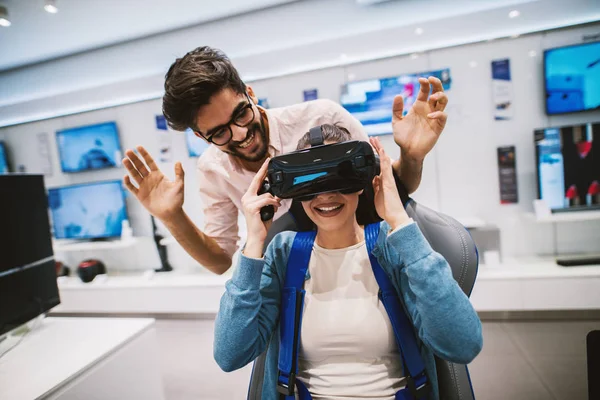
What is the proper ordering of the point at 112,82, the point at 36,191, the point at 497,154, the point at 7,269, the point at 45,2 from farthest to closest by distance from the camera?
the point at 112,82
the point at 497,154
the point at 45,2
the point at 36,191
the point at 7,269

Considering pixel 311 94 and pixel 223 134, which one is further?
pixel 311 94

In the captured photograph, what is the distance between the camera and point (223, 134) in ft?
3.62

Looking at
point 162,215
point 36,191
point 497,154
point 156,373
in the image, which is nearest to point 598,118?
point 497,154

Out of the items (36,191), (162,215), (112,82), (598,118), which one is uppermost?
(112,82)

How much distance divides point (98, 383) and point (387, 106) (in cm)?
255

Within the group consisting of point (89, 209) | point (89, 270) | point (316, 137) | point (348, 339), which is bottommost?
point (89, 270)

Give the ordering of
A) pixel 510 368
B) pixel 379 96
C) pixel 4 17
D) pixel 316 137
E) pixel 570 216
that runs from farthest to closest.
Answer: pixel 379 96, pixel 4 17, pixel 570 216, pixel 510 368, pixel 316 137

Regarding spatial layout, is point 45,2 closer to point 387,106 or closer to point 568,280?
point 387,106

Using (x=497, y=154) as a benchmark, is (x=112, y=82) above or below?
above

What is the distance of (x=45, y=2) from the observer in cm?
239

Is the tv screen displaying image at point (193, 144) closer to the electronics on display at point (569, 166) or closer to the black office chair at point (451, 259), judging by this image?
the black office chair at point (451, 259)

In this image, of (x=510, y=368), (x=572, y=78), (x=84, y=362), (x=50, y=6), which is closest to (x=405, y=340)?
→ (x=84, y=362)

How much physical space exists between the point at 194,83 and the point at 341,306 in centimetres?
85

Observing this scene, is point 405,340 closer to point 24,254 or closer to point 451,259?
point 451,259
